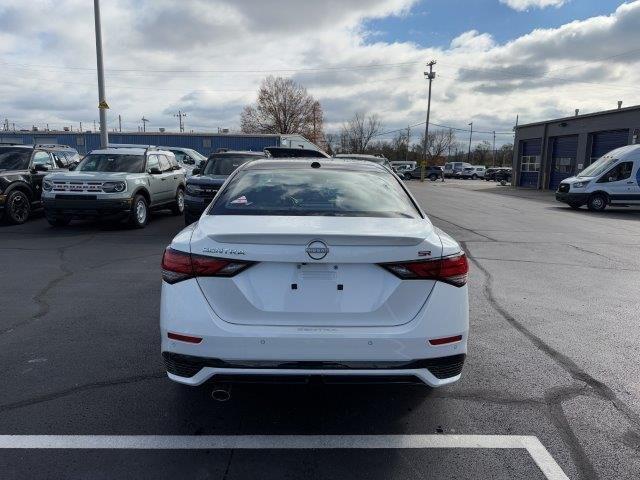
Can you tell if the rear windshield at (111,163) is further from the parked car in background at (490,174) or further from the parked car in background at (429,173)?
the parked car in background at (490,174)

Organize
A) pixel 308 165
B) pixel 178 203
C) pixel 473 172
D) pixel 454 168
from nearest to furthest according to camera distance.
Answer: pixel 308 165
pixel 178 203
pixel 473 172
pixel 454 168

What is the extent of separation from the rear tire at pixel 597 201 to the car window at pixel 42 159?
1901 cm

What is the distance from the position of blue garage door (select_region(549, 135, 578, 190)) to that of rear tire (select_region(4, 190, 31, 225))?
32236 mm

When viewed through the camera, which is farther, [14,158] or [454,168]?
[454,168]

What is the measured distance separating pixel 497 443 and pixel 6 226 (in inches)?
482

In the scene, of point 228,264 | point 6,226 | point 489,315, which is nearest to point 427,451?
point 228,264

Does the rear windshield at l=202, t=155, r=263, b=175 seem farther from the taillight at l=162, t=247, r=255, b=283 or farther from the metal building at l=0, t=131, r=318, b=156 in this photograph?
the metal building at l=0, t=131, r=318, b=156

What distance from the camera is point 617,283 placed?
23.7 feet

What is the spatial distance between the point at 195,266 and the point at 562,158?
122 ft

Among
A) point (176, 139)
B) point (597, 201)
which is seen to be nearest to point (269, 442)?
point (597, 201)

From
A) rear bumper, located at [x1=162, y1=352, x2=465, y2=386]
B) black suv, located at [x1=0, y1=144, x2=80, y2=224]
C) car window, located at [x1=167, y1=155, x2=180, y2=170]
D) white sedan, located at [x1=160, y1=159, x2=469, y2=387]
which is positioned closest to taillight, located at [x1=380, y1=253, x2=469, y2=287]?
white sedan, located at [x1=160, y1=159, x2=469, y2=387]

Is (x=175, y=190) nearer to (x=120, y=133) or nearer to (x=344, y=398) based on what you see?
(x=344, y=398)

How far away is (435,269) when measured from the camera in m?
2.88

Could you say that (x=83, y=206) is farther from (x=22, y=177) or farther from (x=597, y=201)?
(x=597, y=201)
